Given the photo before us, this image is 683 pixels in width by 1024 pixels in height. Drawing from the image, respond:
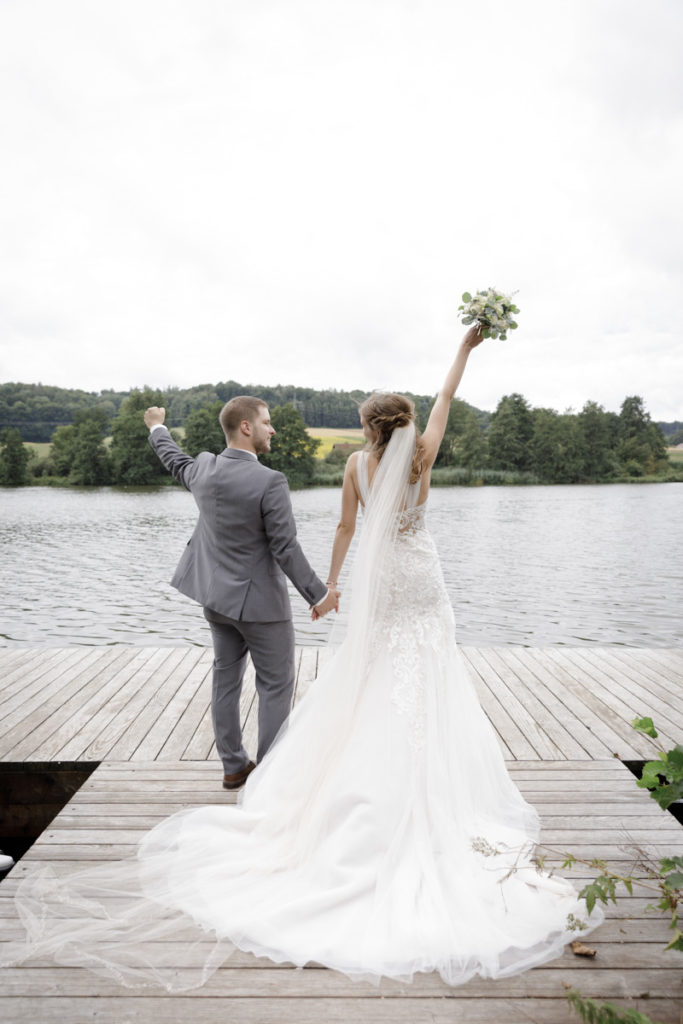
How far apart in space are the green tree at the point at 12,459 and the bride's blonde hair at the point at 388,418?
4919cm

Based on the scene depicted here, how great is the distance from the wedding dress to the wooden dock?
79 millimetres

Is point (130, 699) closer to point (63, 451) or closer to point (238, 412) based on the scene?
point (238, 412)

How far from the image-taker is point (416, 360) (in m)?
101

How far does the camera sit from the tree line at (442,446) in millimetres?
44688

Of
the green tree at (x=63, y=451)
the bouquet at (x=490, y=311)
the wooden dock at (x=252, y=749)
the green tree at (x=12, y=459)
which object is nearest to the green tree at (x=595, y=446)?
the green tree at (x=63, y=451)

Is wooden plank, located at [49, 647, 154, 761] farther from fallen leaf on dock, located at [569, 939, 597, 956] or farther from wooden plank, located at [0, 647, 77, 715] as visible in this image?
fallen leaf on dock, located at [569, 939, 597, 956]

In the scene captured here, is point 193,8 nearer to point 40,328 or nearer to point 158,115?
point 158,115

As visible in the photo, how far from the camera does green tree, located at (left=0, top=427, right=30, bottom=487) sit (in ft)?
152

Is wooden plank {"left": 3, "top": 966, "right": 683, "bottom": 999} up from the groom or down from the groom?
down

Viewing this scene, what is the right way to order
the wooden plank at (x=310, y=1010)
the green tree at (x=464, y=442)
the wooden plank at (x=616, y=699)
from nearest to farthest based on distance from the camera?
the wooden plank at (x=310, y=1010) → the wooden plank at (x=616, y=699) → the green tree at (x=464, y=442)

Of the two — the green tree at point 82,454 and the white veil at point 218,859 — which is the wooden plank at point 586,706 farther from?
the green tree at point 82,454

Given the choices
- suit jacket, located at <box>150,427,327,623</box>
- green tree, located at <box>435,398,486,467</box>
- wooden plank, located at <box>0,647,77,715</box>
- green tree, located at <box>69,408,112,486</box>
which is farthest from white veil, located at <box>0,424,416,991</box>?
green tree, located at <box>435,398,486,467</box>

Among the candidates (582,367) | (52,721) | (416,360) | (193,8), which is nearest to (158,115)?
(193,8)

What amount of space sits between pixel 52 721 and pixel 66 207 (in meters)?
89.7
